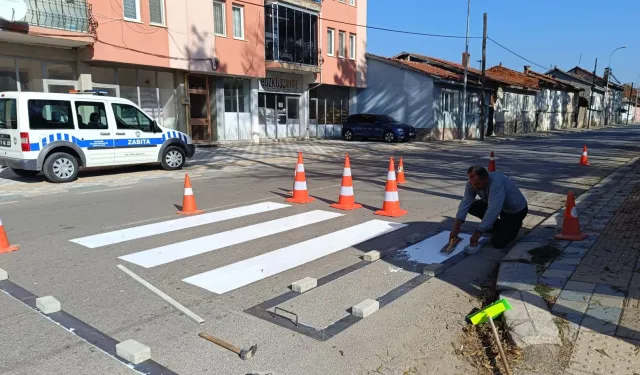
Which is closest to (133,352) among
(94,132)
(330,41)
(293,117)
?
(94,132)

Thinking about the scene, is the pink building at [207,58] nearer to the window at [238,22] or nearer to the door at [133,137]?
the window at [238,22]

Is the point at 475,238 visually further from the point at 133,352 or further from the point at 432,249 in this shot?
the point at 133,352

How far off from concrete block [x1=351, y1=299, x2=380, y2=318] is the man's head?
2.35m

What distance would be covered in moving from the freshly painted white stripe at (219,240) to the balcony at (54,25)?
12791 millimetres

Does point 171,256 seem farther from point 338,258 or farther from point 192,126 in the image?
point 192,126

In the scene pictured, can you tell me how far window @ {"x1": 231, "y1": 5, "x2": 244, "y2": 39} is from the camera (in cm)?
2366

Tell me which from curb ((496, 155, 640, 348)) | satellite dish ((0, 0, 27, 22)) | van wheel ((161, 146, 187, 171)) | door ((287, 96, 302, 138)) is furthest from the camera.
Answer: door ((287, 96, 302, 138))

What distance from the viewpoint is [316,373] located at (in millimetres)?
3082

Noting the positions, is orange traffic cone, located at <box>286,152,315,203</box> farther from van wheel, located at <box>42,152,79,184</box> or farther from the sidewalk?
van wheel, located at <box>42,152,79,184</box>

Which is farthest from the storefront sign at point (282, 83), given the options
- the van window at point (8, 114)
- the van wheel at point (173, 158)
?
A: the van window at point (8, 114)

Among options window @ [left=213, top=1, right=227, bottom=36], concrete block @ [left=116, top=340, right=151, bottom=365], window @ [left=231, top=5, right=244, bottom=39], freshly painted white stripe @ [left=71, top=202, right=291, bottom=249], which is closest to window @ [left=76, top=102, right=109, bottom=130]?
freshly painted white stripe @ [left=71, top=202, right=291, bottom=249]

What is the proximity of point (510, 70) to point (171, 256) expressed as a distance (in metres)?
57.3

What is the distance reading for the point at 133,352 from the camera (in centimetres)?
316

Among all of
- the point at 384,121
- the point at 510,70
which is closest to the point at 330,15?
the point at 384,121
